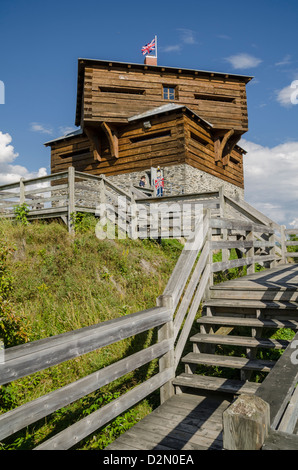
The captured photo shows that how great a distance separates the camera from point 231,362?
4.09 m

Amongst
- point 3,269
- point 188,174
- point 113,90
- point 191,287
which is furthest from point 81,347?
point 113,90

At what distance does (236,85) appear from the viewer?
21.0 metres

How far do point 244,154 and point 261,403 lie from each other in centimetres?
2680

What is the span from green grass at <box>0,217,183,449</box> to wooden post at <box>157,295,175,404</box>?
320mm

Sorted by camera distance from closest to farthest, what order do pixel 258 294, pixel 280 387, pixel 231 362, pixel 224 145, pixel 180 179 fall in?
pixel 280 387, pixel 231 362, pixel 258 294, pixel 180 179, pixel 224 145

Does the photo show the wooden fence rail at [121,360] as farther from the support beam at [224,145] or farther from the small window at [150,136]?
the support beam at [224,145]

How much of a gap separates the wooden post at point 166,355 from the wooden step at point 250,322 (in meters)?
0.97

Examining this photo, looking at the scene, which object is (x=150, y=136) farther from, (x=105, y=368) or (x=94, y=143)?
(x=105, y=368)

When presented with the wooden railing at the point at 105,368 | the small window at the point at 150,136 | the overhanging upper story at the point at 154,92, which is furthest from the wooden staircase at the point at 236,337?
the overhanging upper story at the point at 154,92

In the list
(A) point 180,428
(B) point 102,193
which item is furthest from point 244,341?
(B) point 102,193

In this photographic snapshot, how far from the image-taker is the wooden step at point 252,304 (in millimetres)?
4664

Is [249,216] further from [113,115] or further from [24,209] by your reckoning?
[113,115]

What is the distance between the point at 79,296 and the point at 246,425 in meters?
5.78

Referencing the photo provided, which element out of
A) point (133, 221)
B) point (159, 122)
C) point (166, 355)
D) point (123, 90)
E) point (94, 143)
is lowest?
point (166, 355)
